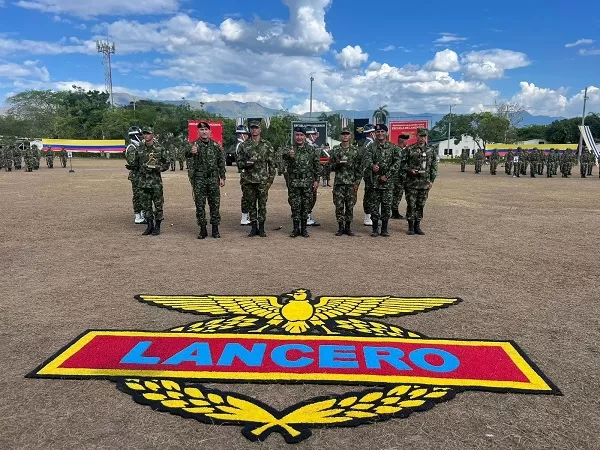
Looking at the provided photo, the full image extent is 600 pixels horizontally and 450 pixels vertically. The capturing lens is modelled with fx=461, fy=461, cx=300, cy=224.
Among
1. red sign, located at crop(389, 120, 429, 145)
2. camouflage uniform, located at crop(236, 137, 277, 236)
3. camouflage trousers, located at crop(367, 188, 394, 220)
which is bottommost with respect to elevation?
camouflage trousers, located at crop(367, 188, 394, 220)

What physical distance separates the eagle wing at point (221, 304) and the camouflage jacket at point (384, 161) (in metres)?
4.20

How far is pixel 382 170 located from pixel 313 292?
3.89m

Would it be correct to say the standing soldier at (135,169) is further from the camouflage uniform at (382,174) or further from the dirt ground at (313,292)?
the camouflage uniform at (382,174)

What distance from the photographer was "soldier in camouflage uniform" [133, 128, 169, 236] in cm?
828

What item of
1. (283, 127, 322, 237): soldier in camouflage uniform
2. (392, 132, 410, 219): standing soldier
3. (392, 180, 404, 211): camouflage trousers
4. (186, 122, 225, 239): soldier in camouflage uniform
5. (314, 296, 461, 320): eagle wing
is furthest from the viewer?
(392, 180, 404, 211): camouflage trousers

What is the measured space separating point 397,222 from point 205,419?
7.84 metres

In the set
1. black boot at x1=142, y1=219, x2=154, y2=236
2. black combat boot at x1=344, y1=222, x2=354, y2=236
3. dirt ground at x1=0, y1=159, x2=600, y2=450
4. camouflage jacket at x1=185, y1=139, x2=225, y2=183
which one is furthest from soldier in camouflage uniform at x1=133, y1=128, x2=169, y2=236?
black combat boot at x1=344, y1=222, x2=354, y2=236

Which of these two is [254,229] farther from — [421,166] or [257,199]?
[421,166]

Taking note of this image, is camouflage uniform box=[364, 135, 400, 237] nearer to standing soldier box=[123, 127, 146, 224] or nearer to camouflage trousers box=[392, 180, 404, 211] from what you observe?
camouflage trousers box=[392, 180, 404, 211]

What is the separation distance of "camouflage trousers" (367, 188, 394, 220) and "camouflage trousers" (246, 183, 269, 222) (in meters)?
1.97

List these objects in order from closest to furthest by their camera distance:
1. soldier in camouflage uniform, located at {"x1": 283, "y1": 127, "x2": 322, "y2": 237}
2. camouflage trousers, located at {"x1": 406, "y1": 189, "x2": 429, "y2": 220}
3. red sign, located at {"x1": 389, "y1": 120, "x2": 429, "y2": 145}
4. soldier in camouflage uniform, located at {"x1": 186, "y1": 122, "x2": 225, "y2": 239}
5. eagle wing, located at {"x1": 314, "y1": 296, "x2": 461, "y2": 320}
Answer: eagle wing, located at {"x1": 314, "y1": 296, "x2": 461, "y2": 320}, soldier in camouflage uniform, located at {"x1": 186, "y1": 122, "x2": 225, "y2": 239}, soldier in camouflage uniform, located at {"x1": 283, "y1": 127, "x2": 322, "y2": 237}, camouflage trousers, located at {"x1": 406, "y1": 189, "x2": 429, "y2": 220}, red sign, located at {"x1": 389, "y1": 120, "x2": 429, "y2": 145}

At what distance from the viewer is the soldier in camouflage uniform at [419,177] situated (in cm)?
847

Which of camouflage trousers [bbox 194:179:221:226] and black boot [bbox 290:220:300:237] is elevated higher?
camouflage trousers [bbox 194:179:221:226]

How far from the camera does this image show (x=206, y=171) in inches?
315
